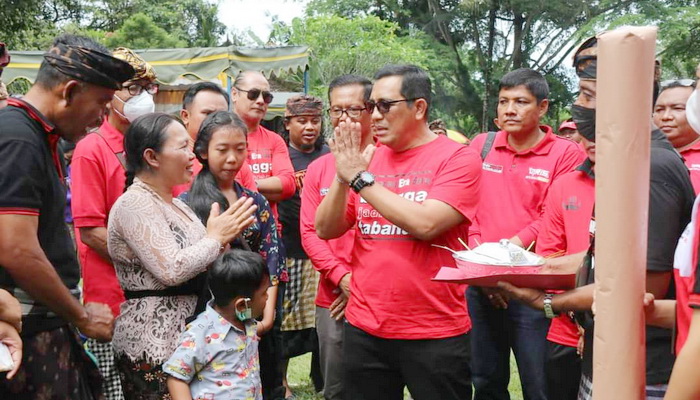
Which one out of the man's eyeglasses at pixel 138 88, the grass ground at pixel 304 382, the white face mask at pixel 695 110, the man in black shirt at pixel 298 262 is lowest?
the grass ground at pixel 304 382

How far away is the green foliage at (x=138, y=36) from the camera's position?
29.5 meters

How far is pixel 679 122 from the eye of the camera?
4746mm

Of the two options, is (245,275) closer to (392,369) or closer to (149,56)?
(392,369)

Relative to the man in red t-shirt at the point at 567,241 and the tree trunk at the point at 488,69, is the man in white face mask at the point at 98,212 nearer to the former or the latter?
the man in red t-shirt at the point at 567,241

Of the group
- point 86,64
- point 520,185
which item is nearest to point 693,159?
point 520,185

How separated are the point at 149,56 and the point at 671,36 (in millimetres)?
18487

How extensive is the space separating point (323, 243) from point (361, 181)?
43.7 inches

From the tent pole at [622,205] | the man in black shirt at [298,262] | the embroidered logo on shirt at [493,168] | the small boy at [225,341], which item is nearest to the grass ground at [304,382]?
the man in black shirt at [298,262]

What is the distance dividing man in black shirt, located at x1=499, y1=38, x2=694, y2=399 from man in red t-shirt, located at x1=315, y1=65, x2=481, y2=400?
0.65 m

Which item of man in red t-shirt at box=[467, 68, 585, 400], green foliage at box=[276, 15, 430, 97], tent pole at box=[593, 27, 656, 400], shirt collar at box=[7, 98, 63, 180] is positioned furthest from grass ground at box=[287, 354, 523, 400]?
green foliage at box=[276, 15, 430, 97]

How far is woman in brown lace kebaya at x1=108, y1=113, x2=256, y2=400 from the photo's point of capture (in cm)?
328

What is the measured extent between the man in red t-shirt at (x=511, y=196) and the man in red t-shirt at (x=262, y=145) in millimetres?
1452

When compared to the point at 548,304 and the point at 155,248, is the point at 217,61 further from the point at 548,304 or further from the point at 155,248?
the point at 548,304

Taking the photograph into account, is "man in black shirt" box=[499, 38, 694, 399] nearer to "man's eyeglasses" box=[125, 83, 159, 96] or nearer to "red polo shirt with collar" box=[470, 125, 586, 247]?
"red polo shirt with collar" box=[470, 125, 586, 247]
